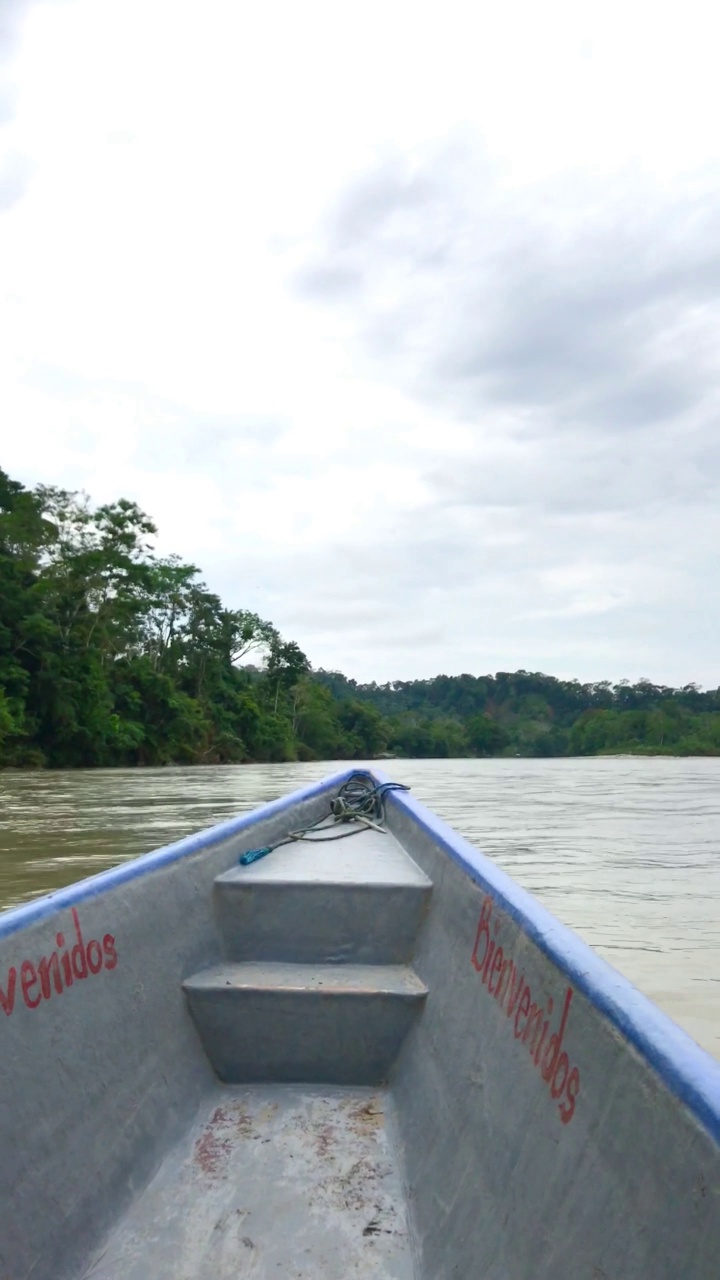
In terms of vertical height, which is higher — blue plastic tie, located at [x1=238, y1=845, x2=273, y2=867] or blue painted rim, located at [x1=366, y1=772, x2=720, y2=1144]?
blue painted rim, located at [x1=366, y1=772, x2=720, y2=1144]

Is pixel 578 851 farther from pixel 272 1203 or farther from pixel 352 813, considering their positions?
pixel 272 1203

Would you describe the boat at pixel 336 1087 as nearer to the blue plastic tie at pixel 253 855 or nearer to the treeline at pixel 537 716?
the blue plastic tie at pixel 253 855

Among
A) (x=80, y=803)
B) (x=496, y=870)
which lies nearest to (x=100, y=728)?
(x=80, y=803)

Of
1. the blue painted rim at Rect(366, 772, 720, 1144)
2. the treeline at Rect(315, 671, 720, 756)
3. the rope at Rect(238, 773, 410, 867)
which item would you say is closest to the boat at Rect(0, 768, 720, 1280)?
the blue painted rim at Rect(366, 772, 720, 1144)

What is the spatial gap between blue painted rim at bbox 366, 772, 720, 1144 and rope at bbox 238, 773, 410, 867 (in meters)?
1.62

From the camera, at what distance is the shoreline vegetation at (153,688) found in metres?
24.0

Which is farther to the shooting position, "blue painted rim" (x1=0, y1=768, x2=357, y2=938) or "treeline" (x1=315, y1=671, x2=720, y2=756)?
"treeline" (x1=315, y1=671, x2=720, y2=756)

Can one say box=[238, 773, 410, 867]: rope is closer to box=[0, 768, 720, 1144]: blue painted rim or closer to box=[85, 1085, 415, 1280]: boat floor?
box=[0, 768, 720, 1144]: blue painted rim

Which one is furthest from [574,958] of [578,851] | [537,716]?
[537,716]

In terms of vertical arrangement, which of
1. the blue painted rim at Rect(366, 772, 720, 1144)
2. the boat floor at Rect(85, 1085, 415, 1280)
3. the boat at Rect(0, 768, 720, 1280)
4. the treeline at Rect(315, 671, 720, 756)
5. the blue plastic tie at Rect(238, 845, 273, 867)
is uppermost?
the treeline at Rect(315, 671, 720, 756)

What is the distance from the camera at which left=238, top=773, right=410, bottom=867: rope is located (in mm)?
3432

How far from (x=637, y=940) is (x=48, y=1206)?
3366mm

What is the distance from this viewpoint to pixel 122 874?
77.0 inches

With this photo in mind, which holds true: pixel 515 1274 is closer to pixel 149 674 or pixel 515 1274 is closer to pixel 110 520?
pixel 110 520
